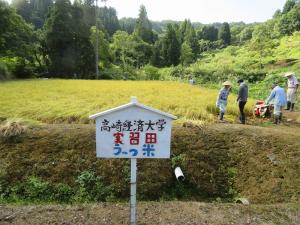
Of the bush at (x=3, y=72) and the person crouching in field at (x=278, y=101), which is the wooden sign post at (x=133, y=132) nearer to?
the person crouching in field at (x=278, y=101)

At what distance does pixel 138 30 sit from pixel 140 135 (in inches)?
2361

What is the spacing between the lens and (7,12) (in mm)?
25922

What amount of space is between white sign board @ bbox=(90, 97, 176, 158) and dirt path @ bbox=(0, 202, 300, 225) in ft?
4.46

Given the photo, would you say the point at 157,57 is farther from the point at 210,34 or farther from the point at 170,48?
the point at 210,34

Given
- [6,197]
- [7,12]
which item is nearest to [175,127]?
[6,197]

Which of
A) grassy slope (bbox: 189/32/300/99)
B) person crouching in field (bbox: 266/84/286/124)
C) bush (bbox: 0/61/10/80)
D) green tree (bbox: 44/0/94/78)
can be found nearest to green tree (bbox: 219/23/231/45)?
grassy slope (bbox: 189/32/300/99)

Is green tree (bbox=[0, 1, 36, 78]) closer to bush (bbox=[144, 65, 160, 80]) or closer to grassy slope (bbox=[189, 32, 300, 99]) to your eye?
bush (bbox=[144, 65, 160, 80])

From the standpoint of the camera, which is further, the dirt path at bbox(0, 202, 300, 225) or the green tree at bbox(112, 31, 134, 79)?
the green tree at bbox(112, 31, 134, 79)

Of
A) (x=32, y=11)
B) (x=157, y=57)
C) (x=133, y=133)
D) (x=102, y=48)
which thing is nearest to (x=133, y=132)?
(x=133, y=133)

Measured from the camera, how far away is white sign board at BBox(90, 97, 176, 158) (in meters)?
4.09

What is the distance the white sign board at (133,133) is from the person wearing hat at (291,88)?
9.49 meters

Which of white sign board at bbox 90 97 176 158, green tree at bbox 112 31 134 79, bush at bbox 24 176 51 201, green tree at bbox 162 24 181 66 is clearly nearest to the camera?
white sign board at bbox 90 97 176 158

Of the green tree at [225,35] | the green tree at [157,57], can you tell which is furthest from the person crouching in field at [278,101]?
the green tree at [225,35]

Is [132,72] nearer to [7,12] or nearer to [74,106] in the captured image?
[7,12]
